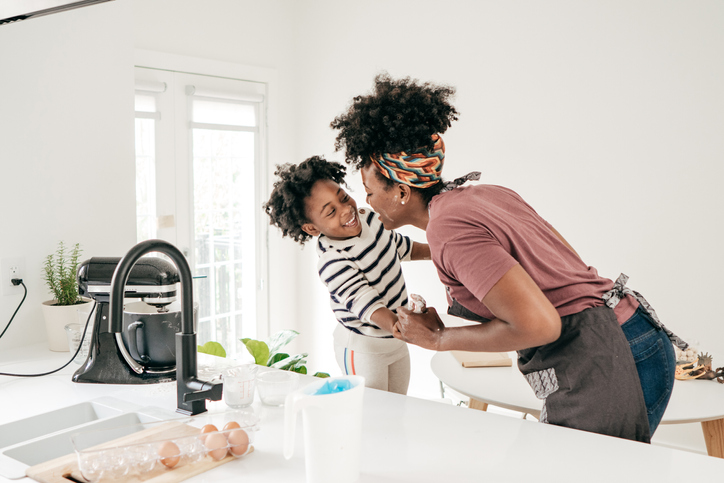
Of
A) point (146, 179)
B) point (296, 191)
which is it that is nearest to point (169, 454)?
point (296, 191)

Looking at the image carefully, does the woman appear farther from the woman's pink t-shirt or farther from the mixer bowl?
the mixer bowl

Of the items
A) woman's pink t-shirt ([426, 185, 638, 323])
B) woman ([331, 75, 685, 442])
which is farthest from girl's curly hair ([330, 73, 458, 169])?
woman's pink t-shirt ([426, 185, 638, 323])

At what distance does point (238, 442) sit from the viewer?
40.1 inches

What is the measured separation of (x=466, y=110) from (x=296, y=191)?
192cm

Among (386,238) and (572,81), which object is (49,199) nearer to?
(386,238)

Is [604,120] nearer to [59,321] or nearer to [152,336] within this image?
[152,336]

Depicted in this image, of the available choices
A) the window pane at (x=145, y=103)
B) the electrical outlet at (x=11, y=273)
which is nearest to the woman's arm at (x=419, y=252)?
the electrical outlet at (x=11, y=273)

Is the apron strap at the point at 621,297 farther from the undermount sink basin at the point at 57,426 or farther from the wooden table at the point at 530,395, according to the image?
the undermount sink basin at the point at 57,426

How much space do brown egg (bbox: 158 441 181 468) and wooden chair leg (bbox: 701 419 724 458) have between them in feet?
5.57

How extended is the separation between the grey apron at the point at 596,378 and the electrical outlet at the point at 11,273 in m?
1.62

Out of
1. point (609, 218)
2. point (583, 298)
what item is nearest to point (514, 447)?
point (583, 298)

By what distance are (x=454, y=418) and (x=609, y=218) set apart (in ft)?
7.25

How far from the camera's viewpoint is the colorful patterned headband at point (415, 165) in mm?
1346

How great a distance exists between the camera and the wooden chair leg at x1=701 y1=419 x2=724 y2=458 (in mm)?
1872
